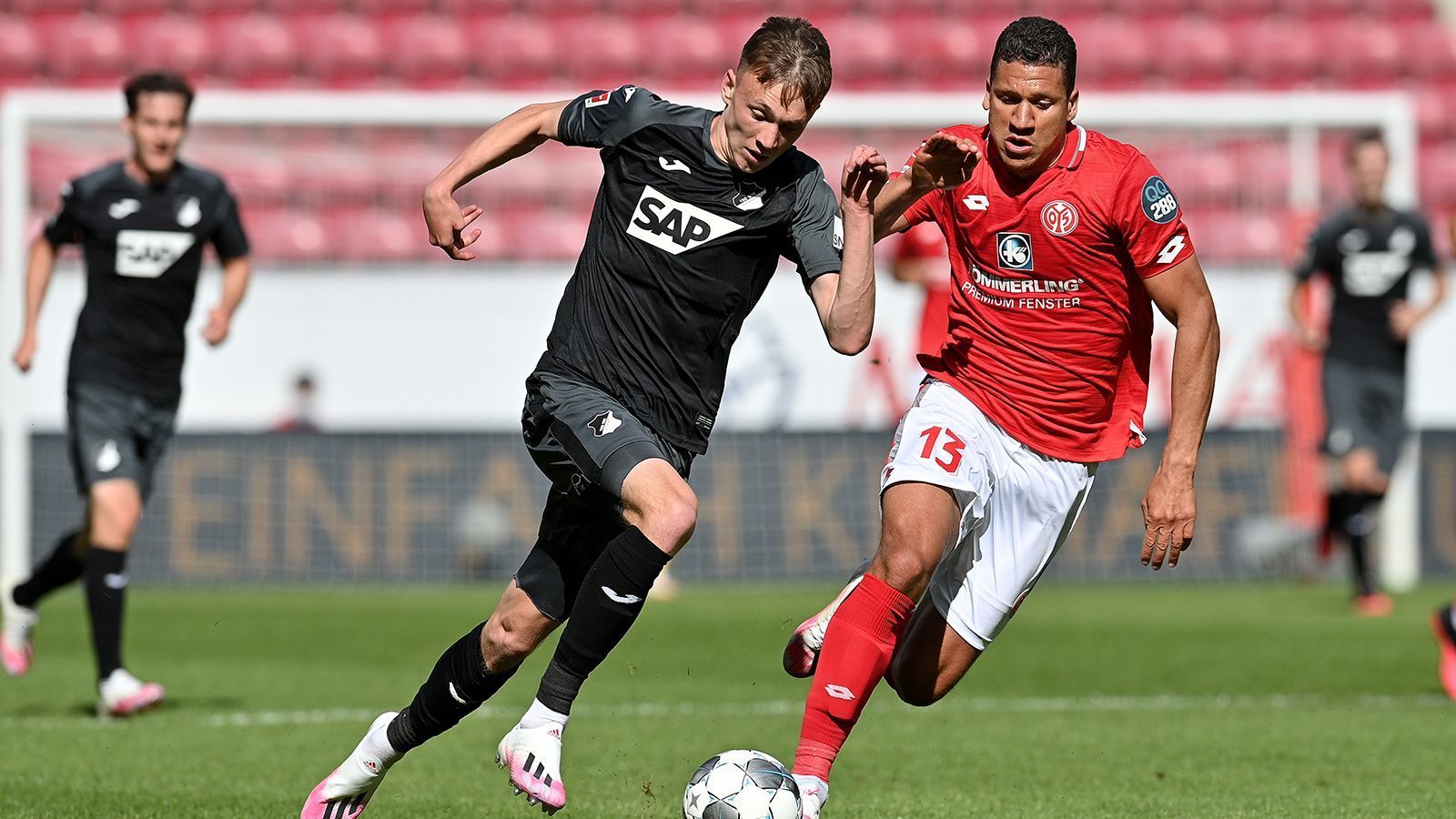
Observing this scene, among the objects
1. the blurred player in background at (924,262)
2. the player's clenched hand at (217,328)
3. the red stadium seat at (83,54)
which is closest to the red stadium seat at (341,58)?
the red stadium seat at (83,54)

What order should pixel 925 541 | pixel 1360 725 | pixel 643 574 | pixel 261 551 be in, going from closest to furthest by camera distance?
pixel 643 574
pixel 925 541
pixel 1360 725
pixel 261 551

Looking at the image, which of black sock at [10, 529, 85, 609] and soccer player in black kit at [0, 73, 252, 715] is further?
black sock at [10, 529, 85, 609]

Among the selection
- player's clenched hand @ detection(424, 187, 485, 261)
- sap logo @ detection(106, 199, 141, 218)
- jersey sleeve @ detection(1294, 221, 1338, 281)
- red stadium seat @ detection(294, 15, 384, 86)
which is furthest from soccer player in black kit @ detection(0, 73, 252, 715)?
red stadium seat @ detection(294, 15, 384, 86)

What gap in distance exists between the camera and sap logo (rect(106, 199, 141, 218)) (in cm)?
791

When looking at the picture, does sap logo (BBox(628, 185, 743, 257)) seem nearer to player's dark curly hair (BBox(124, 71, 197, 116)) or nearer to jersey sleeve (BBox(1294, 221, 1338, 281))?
player's dark curly hair (BBox(124, 71, 197, 116))

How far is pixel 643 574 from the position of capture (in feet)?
15.0

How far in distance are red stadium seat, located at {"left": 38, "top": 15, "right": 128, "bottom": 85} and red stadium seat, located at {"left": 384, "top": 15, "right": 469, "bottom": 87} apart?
2442mm

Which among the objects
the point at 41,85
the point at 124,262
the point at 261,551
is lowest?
the point at 261,551

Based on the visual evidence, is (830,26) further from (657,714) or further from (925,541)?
(925,541)

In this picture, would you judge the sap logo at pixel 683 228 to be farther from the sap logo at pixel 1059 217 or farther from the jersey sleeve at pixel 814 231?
the sap logo at pixel 1059 217

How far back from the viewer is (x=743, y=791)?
451cm

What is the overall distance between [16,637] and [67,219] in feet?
6.05

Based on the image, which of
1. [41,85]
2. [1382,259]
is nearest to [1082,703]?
[1382,259]

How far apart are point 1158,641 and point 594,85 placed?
29.3 feet
